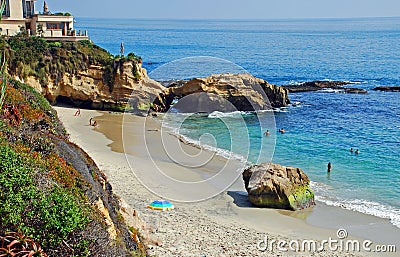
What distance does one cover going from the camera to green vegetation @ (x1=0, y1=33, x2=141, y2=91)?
112 ft

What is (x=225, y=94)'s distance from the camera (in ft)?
137

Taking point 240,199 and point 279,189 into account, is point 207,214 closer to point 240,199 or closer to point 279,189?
point 240,199

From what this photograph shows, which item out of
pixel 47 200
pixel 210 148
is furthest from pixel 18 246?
pixel 210 148

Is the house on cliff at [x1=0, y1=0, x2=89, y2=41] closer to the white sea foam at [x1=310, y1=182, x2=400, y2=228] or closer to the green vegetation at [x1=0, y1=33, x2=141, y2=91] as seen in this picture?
the green vegetation at [x1=0, y1=33, x2=141, y2=91]

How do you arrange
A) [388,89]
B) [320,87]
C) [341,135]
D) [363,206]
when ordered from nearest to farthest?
[363,206], [341,135], [388,89], [320,87]

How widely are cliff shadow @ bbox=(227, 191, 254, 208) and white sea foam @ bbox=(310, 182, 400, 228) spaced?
126 inches

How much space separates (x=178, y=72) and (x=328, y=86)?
18975mm

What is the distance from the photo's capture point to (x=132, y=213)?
45.6 feet

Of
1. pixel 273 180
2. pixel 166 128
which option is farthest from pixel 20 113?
pixel 166 128

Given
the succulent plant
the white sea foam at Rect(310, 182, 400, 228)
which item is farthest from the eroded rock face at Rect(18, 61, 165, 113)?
the succulent plant

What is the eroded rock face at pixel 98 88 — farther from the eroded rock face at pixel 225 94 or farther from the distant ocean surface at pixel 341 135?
the distant ocean surface at pixel 341 135

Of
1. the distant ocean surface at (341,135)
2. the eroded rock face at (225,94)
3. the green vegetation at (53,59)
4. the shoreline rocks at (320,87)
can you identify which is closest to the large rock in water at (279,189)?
the distant ocean surface at (341,135)

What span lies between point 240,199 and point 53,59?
2250 cm

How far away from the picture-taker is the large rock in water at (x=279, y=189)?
18484 millimetres
